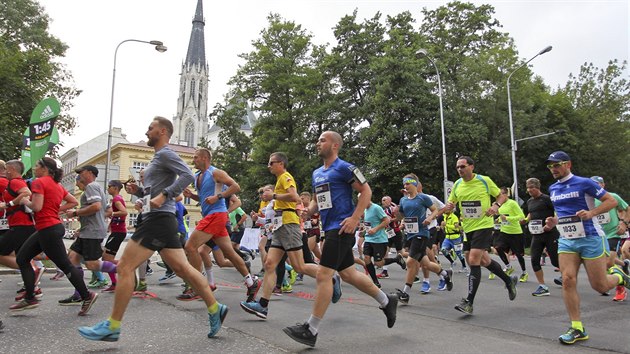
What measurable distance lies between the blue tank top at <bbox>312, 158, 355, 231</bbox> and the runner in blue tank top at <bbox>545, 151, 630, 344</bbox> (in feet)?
7.71

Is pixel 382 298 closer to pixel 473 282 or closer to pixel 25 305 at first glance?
pixel 473 282

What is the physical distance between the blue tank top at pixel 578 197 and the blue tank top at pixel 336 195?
2.45m

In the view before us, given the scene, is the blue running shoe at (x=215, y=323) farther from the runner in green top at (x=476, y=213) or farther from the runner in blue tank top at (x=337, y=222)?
the runner in green top at (x=476, y=213)

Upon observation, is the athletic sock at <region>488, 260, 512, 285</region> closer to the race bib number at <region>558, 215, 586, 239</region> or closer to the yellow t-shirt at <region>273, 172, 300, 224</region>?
the race bib number at <region>558, 215, 586, 239</region>

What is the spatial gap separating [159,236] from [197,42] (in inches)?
4578

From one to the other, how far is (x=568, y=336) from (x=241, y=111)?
35.8m

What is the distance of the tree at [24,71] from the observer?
22156 millimetres

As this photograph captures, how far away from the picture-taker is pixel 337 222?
4.59 metres

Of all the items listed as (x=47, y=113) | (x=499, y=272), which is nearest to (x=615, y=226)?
(x=499, y=272)

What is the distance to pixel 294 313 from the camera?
594 centimetres

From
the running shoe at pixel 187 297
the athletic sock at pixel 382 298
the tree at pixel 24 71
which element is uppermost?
the tree at pixel 24 71

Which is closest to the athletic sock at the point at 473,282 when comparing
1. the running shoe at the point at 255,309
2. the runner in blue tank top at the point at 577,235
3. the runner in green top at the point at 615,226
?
the runner in blue tank top at the point at 577,235

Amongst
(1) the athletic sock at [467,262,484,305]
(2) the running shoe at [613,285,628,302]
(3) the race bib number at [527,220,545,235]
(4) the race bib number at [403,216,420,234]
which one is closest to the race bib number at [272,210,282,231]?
(4) the race bib number at [403,216,420,234]

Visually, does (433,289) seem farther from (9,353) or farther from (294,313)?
(9,353)
